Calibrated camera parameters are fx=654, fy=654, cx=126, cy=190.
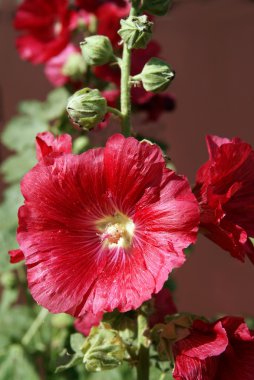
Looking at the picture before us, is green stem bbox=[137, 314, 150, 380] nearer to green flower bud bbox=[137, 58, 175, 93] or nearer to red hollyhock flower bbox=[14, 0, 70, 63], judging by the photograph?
green flower bud bbox=[137, 58, 175, 93]

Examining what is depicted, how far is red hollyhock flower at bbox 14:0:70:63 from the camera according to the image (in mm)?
1562

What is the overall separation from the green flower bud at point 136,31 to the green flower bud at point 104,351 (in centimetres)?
42

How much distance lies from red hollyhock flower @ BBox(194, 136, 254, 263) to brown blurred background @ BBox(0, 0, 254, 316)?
132cm

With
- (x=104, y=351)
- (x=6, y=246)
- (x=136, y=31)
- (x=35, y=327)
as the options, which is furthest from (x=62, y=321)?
(x=136, y=31)

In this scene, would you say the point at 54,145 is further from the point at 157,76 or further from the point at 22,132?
the point at 22,132

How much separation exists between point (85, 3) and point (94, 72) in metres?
0.19

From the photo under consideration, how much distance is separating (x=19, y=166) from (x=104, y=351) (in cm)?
74

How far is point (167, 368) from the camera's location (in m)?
1.08

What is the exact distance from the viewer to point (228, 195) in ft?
2.90

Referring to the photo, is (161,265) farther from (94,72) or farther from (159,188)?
(94,72)

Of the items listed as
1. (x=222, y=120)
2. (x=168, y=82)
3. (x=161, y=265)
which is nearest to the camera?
(x=161, y=265)

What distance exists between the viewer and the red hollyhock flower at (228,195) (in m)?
0.89

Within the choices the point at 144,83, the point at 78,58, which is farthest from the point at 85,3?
the point at 144,83

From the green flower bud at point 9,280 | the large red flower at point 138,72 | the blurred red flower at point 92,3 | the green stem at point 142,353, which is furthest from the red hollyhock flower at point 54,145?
the green flower bud at point 9,280
